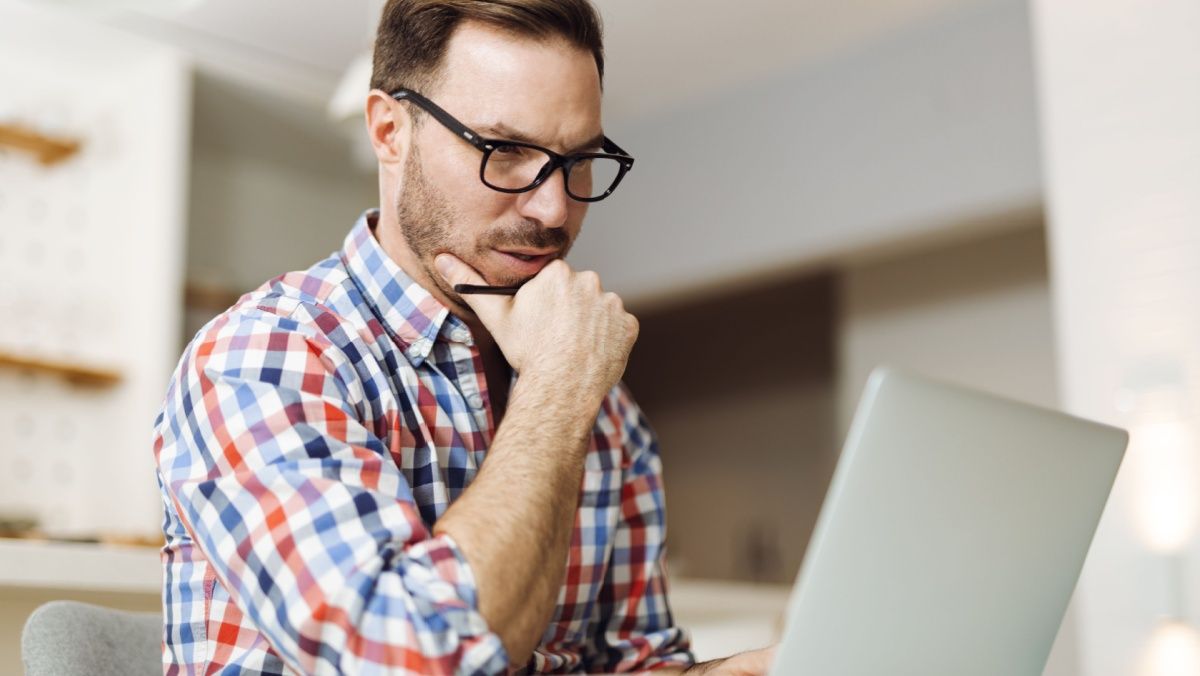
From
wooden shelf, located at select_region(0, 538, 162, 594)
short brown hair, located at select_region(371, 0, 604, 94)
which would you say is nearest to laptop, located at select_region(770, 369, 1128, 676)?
short brown hair, located at select_region(371, 0, 604, 94)

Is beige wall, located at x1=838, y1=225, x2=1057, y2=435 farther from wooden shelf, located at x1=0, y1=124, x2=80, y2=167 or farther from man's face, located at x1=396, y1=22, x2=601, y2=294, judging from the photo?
man's face, located at x1=396, y1=22, x2=601, y2=294

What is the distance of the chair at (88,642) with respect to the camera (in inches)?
41.0

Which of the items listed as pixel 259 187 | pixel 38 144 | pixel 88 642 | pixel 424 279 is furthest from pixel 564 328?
pixel 259 187

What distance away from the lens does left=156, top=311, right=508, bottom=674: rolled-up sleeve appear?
32.3 inches

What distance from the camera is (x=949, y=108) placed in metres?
3.75

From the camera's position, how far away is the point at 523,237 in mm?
1161

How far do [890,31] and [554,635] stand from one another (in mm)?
3106

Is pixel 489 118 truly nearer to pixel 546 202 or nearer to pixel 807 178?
pixel 546 202

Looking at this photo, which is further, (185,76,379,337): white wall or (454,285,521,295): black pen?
(185,76,379,337): white wall

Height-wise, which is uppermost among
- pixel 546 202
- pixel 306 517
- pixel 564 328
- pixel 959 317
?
pixel 959 317

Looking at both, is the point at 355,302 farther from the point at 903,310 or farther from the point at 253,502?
the point at 903,310

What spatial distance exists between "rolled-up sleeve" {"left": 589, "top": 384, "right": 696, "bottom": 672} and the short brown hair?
462mm

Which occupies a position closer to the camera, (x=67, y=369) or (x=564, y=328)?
(x=564, y=328)

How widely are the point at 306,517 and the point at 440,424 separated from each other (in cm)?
29
